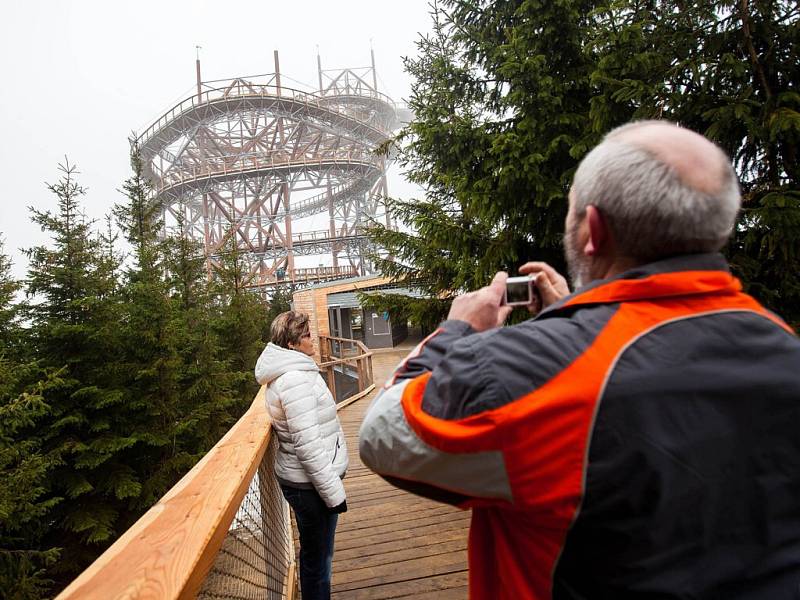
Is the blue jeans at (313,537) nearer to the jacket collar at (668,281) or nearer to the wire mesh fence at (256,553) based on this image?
the wire mesh fence at (256,553)

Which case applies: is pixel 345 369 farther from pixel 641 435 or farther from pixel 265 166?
pixel 265 166

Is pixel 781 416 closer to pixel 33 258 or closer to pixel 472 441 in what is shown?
pixel 472 441

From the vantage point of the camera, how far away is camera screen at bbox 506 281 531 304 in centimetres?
106

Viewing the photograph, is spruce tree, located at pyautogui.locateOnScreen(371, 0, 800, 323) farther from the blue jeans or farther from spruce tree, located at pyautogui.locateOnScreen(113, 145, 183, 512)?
spruce tree, located at pyautogui.locateOnScreen(113, 145, 183, 512)

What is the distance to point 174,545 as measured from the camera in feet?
3.37

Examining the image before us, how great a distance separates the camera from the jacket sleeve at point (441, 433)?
73 cm

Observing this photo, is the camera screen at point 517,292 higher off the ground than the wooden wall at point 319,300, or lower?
lower

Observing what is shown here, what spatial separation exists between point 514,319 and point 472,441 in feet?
12.4

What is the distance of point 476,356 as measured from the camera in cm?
77

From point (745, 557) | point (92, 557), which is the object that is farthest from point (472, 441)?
point (92, 557)

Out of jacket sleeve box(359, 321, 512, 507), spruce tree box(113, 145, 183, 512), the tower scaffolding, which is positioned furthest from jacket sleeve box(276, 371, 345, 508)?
the tower scaffolding

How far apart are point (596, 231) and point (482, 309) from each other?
0.27 meters

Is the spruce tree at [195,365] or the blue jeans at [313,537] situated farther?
the spruce tree at [195,365]

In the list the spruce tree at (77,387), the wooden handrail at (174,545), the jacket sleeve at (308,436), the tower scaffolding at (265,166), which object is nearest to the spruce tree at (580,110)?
the jacket sleeve at (308,436)
